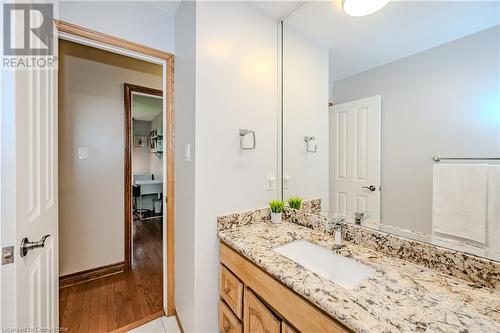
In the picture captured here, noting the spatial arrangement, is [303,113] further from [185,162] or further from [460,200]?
[460,200]

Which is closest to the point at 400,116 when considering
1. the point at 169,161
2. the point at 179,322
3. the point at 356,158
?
the point at 356,158

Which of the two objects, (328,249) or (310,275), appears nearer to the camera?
(310,275)

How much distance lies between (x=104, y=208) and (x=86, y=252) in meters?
0.47

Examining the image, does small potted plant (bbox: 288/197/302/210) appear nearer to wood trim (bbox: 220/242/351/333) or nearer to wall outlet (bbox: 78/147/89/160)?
wood trim (bbox: 220/242/351/333)

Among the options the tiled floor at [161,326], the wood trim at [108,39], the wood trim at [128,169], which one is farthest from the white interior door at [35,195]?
the wood trim at [128,169]

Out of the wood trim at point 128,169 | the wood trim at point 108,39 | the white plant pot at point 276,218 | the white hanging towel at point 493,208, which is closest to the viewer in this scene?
the white hanging towel at point 493,208

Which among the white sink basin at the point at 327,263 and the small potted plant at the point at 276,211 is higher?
the small potted plant at the point at 276,211

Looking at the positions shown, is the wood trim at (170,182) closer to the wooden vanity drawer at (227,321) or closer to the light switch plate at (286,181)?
the wooden vanity drawer at (227,321)

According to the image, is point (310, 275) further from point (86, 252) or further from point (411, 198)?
point (86, 252)

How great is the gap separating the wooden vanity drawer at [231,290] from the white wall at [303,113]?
0.73 metres

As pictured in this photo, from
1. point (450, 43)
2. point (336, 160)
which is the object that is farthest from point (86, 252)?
point (450, 43)

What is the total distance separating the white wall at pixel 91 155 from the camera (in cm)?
215

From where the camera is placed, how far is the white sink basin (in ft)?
3.31

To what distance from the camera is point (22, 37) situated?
0.86 metres
